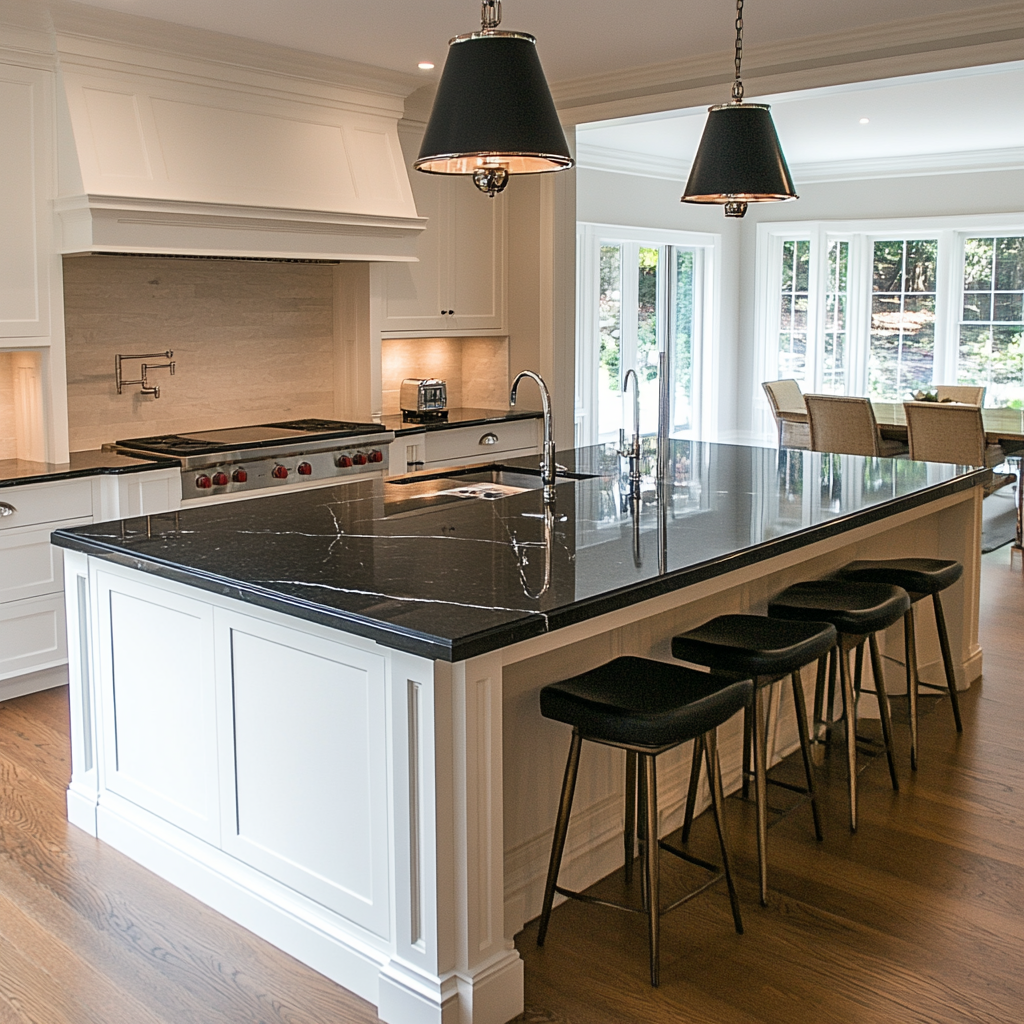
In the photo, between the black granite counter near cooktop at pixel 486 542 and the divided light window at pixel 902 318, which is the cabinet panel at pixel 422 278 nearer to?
the black granite counter near cooktop at pixel 486 542

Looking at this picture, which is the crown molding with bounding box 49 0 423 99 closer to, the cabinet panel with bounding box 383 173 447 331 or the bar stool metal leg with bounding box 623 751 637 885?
the cabinet panel with bounding box 383 173 447 331

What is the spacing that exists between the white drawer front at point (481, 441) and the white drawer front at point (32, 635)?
6.94ft

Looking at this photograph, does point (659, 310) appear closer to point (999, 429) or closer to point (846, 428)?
point (846, 428)

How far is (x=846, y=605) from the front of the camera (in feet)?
10.7

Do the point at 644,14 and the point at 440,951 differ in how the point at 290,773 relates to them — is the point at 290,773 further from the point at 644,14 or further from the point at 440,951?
the point at 644,14

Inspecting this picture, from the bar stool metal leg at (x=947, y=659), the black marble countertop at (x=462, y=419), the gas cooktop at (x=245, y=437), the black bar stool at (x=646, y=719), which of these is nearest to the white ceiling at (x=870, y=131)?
the black marble countertop at (x=462, y=419)

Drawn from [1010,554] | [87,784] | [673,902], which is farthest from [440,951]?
[1010,554]

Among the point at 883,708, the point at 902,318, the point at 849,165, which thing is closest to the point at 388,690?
the point at 883,708

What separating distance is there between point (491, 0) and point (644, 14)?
2269 mm

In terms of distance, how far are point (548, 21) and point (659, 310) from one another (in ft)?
18.1

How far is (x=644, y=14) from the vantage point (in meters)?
4.64

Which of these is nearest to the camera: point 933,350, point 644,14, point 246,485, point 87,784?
point 87,784

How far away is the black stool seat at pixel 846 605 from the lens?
321 centimetres

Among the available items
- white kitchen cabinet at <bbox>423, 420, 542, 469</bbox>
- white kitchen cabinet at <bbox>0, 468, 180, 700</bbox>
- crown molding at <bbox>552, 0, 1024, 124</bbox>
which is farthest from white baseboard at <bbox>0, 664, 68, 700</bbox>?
crown molding at <bbox>552, 0, 1024, 124</bbox>
